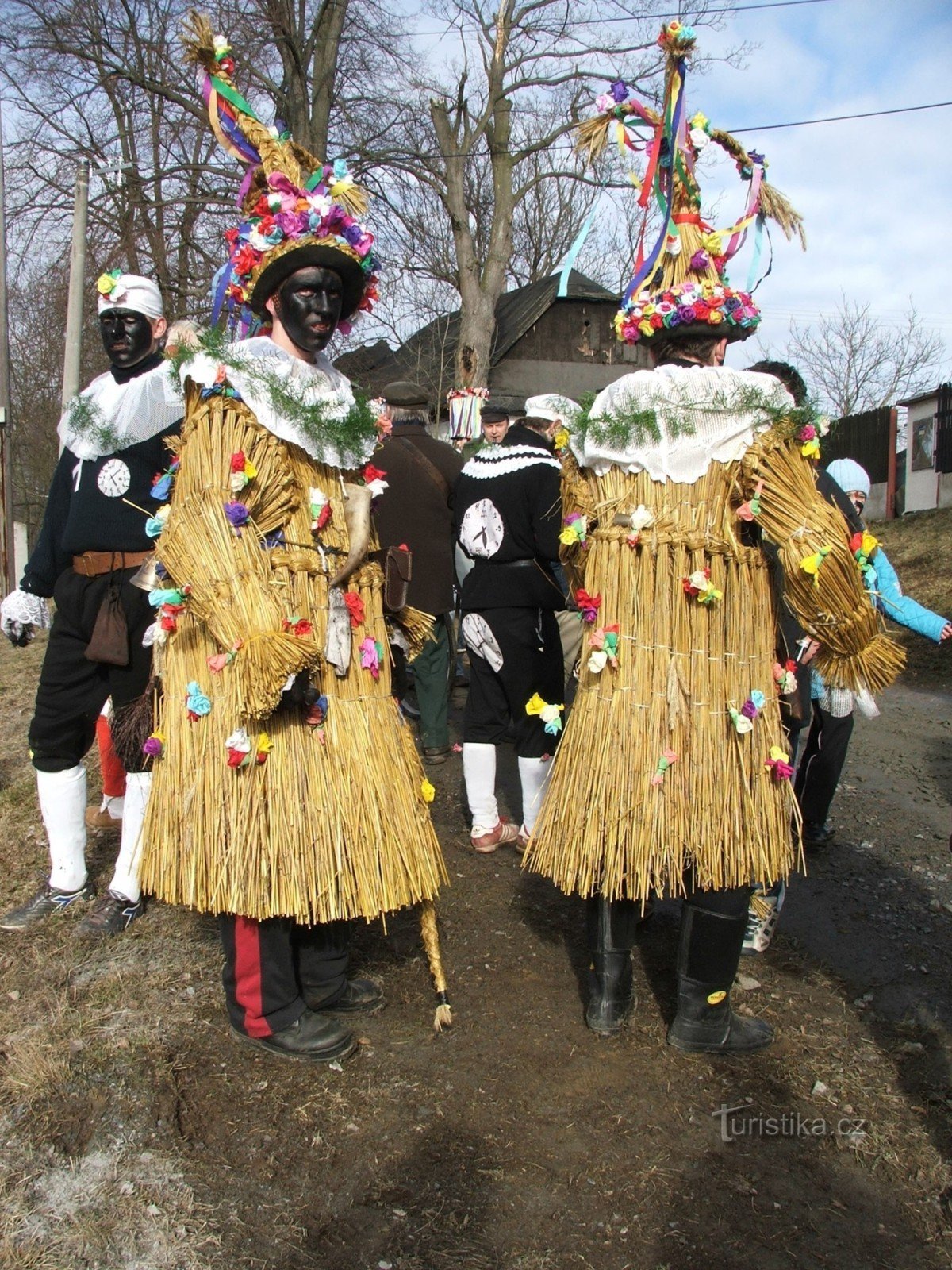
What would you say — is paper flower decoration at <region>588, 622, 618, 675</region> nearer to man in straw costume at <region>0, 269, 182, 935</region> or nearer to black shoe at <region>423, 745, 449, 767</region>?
man in straw costume at <region>0, 269, 182, 935</region>

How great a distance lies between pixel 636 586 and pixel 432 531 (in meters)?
3.13

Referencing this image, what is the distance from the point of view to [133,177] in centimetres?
1495

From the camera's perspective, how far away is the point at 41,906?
12.3 ft

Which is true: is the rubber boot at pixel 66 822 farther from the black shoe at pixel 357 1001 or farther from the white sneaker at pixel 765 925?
the white sneaker at pixel 765 925

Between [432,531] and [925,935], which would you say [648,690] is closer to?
[925,935]

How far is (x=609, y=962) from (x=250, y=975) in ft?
3.31

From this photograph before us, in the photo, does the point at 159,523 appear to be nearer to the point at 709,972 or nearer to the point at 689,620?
the point at 689,620

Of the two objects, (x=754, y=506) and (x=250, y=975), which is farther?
(x=250, y=975)

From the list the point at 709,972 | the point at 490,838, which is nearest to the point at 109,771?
the point at 490,838

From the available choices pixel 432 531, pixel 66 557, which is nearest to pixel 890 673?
pixel 66 557

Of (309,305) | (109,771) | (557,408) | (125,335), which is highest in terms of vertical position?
(125,335)

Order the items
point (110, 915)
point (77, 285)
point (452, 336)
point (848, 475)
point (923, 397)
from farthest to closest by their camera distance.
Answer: point (452, 336)
point (923, 397)
point (77, 285)
point (848, 475)
point (110, 915)

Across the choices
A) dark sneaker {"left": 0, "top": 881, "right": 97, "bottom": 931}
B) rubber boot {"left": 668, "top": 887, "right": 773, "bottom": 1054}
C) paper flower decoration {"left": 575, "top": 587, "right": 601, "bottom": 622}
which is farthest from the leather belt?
rubber boot {"left": 668, "top": 887, "right": 773, "bottom": 1054}

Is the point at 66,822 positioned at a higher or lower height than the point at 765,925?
higher
